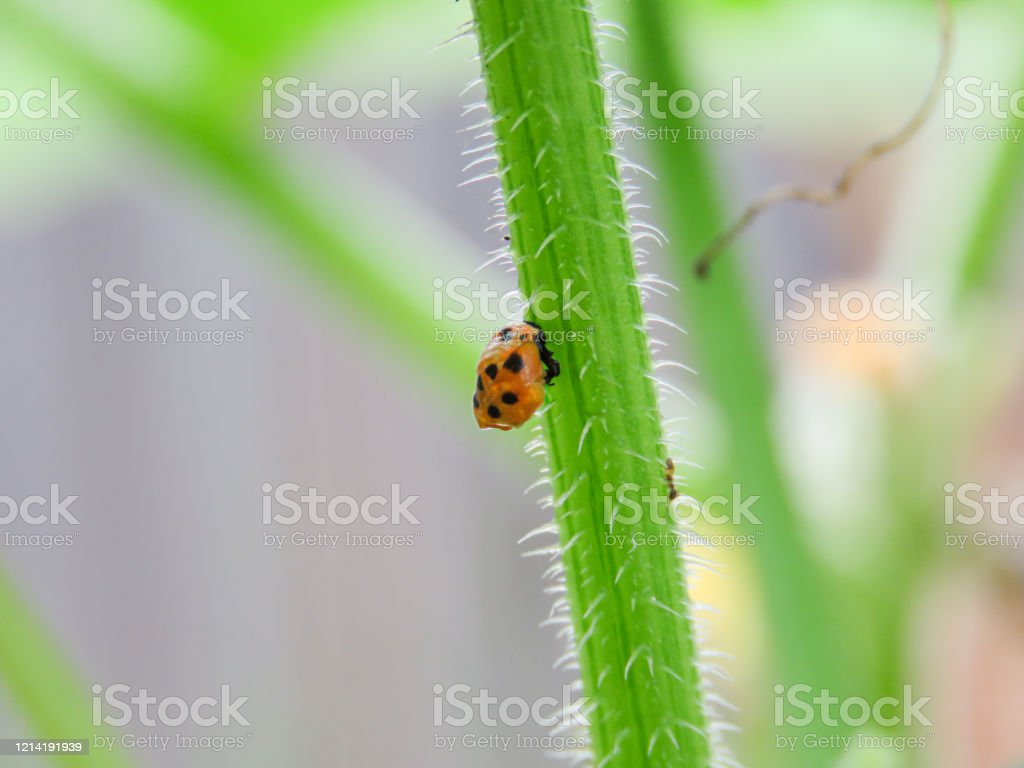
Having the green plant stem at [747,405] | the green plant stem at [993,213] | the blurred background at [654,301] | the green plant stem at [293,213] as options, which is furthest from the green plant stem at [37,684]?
the green plant stem at [993,213]

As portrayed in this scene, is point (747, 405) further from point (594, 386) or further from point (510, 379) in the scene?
point (594, 386)

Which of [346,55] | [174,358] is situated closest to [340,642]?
[174,358]

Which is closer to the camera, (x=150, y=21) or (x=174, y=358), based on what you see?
(x=150, y=21)

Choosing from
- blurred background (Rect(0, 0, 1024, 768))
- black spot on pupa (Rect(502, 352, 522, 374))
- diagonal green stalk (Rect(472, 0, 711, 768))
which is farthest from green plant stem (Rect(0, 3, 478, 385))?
diagonal green stalk (Rect(472, 0, 711, 768))

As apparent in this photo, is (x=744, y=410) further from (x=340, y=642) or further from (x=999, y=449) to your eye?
(x=340, y=642)

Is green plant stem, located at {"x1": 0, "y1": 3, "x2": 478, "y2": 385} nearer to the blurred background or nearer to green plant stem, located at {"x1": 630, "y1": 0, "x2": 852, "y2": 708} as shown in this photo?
the blurred background

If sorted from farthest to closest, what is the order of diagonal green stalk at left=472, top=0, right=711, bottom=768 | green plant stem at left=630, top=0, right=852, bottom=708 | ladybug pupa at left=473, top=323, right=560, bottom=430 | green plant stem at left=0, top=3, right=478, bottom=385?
green plant stem at left=0, top=3, right=478, bottom=385 < green plant stem at left=630, top=0, right=852, bottom=708 < ladybug pupa at left=473, top=323, right=560, bottom=430 < diagonal green stalk at left=472, top=0, right=711, bottom=768

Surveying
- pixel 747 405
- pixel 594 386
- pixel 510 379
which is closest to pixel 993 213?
A: pixel 747 405

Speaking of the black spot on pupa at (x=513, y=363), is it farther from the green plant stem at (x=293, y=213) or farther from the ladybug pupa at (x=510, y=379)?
the green plant stem at (x=293, y=213)
